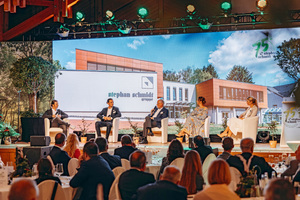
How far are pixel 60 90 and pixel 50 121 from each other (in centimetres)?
162

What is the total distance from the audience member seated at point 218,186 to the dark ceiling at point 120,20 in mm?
7615

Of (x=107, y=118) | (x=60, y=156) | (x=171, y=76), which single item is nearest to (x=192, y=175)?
(x=60, y=156)

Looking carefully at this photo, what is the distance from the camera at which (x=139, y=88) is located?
1105 cm

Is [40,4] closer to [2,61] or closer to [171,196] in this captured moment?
[2,61]

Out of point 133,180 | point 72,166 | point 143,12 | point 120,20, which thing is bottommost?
point 72,166

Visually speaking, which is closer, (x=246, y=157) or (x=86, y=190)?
(x=86, y=190)

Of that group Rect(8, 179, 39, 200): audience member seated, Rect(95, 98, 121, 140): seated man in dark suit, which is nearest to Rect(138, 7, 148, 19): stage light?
Rect(95, 98, 121, 140): seated man in dark suit

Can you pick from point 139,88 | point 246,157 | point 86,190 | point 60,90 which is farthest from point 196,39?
point 86,190

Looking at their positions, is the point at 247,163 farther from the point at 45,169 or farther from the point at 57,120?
the point at 57,120

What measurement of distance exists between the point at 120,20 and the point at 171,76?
7.14 feet

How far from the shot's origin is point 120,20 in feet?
34.3

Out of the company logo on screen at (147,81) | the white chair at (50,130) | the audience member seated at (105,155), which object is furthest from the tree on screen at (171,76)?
the audience member seated at (105,155)

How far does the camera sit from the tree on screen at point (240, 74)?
10.7 metres

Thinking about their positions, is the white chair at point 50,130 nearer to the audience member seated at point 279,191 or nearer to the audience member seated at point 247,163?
the audience member seated at point 247,163
